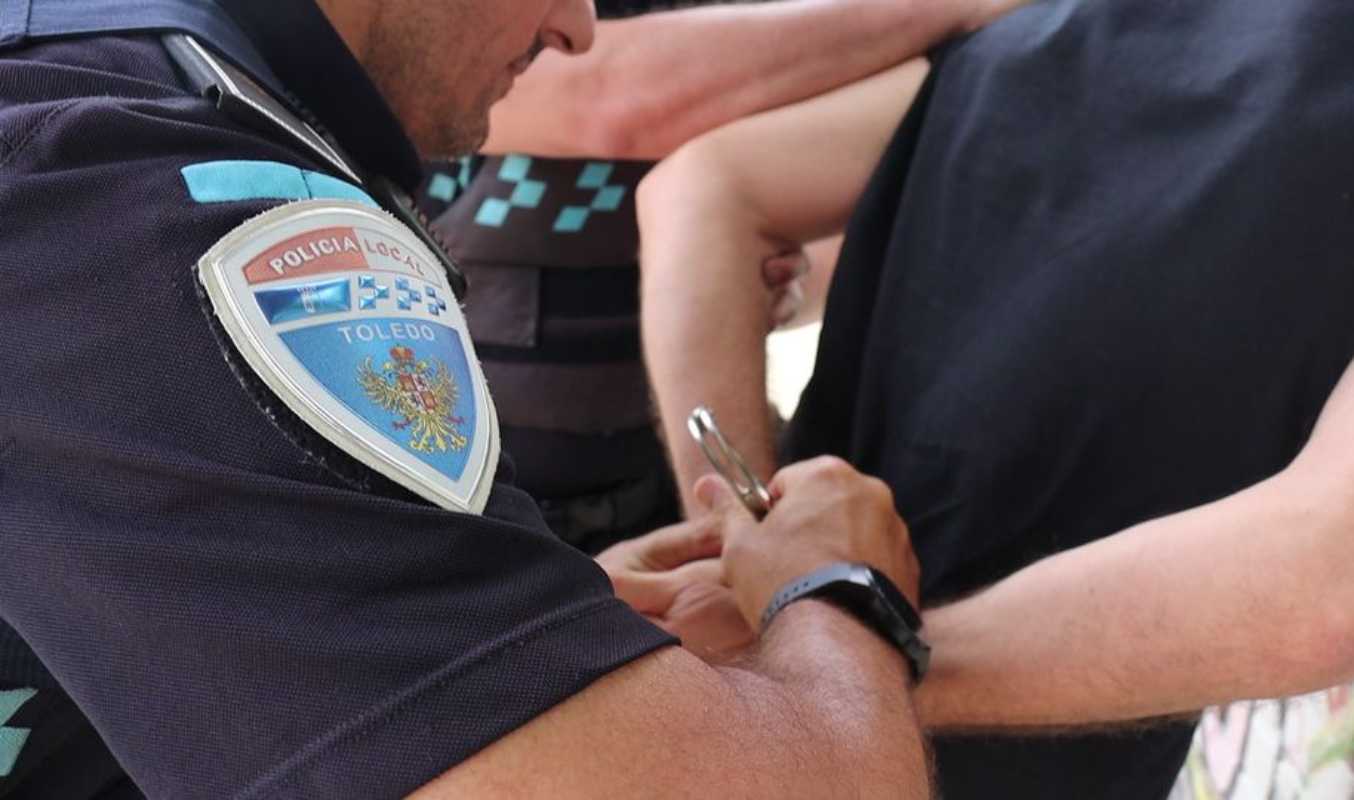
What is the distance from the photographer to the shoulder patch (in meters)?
0.50

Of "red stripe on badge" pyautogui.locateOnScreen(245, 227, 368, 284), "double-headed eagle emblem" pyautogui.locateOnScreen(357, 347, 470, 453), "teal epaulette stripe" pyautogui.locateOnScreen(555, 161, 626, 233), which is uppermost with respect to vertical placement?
"red stripe on badge" pyautogui.locateOnScreen(245, 227, 368, 284)

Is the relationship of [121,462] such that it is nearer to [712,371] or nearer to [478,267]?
[712,371]

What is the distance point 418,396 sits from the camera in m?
0.53

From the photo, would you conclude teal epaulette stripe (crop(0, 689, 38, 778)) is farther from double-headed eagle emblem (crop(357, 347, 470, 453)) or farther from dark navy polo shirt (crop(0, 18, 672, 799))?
double-headed eagle emblem (crop(357, 347, 470, 453))

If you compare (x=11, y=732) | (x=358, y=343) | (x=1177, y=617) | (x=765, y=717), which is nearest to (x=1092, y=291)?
(x=1177, y=617)

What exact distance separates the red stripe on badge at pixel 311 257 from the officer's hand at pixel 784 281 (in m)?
0.65

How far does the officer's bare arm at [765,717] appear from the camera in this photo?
1.65 ft

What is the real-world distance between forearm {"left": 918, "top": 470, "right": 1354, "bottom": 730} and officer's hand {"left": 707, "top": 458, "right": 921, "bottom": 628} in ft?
0.22

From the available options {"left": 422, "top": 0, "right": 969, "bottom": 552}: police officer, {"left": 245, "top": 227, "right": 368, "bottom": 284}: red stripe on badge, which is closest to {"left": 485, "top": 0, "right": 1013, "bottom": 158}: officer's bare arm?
{"left": 422, "top": 0, "right": 969, "bottom": 552}: police officer

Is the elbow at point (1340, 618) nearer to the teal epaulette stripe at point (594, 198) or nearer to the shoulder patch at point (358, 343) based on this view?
the shoulder patch at point (358, 343)

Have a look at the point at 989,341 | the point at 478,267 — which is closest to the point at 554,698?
the point at 989,341

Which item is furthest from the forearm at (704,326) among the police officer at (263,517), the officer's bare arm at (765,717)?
the police officer at (263,517)

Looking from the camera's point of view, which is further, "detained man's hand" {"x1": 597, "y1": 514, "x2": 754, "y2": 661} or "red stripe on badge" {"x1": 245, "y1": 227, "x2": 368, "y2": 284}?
"detained man's hand" {"x1": 597, "y1": 514, "x2": 754, "y2": 661}

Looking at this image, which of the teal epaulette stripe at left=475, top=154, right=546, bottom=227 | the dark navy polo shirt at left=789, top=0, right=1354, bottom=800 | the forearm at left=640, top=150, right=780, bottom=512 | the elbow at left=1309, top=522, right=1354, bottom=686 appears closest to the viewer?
the elbow at left=1309, top=522, right=1354, bottom=686
